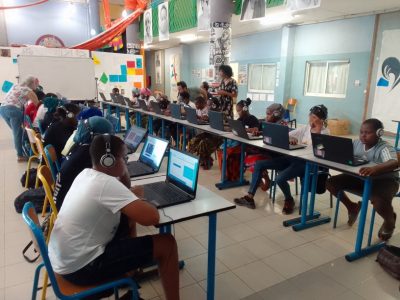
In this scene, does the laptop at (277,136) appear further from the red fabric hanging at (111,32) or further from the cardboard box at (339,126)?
the red fabric hanging at (111,32)

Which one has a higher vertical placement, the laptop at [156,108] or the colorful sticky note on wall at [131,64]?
the colorful sticky note on wall at [131,64]

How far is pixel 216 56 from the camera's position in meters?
5.39

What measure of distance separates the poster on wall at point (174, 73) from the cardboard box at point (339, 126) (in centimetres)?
742

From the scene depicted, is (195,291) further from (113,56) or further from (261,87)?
(113,56)

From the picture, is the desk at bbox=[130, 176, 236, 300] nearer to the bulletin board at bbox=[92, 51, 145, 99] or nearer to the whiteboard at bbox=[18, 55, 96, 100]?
the whiteboard at bbox=[18, 55, 96, 100]

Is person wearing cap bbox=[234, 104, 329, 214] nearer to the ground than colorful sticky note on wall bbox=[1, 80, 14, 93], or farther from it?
nearer to the ground

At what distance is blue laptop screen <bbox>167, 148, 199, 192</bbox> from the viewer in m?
1.77

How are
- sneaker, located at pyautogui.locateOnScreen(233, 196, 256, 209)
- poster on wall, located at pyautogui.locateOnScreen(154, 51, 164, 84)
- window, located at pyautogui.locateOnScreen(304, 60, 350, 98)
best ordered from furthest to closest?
poster on wall, located at pyautogui.locateOnScreen(154, 51, 164, 84)
window, located at pyautogui.locateOnScreen(304, 60, 350, 98)
sneaker, located at pyautogui.locateOnScreen(233, 196, 256, 209)

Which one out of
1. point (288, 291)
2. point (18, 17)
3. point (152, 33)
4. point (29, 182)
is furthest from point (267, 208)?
point (18, 17)

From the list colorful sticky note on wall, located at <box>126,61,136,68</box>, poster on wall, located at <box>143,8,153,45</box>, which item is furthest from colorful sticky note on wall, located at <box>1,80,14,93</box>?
poster on wall, located at <box>143,8,153,45</box>

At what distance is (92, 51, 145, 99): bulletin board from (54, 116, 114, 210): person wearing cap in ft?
25.9

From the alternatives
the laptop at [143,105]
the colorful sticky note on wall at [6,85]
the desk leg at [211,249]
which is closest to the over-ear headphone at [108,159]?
the desk leg at [211,249]

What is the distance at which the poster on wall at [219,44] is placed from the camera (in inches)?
212

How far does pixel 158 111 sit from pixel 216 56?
4.58 ft
